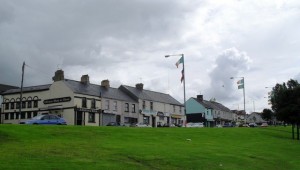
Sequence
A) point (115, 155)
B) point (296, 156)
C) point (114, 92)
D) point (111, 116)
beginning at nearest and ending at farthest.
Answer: point (115, 155)
point (296, 156)
point (111, 116)
point (114, 92)

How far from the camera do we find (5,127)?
33500mm

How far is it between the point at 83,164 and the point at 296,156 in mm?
22243

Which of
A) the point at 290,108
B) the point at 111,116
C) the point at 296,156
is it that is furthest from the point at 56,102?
the point at 296,156

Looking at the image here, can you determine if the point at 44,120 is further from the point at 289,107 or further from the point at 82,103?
the point at 289,107

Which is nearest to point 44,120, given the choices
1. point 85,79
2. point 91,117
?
point 91,117

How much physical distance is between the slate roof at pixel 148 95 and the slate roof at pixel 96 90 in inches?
74.2

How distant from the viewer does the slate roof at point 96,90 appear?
261 feet

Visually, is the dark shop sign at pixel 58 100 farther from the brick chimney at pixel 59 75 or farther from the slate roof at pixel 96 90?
the brick chimney at pixel 59 75

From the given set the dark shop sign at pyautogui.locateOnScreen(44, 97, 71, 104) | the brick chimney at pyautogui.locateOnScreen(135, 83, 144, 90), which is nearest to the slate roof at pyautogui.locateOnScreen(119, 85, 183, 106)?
the brick chimney at pyautogui.locateOnScreen(135, 83, 144, 90)

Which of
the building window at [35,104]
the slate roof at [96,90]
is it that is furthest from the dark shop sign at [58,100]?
the building window at [35,104]

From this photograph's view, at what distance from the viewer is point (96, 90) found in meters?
84.7

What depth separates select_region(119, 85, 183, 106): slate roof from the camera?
96375 millimetres

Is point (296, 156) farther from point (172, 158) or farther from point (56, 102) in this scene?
point (56, 102)

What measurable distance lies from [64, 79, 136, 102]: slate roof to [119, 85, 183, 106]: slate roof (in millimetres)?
1884
